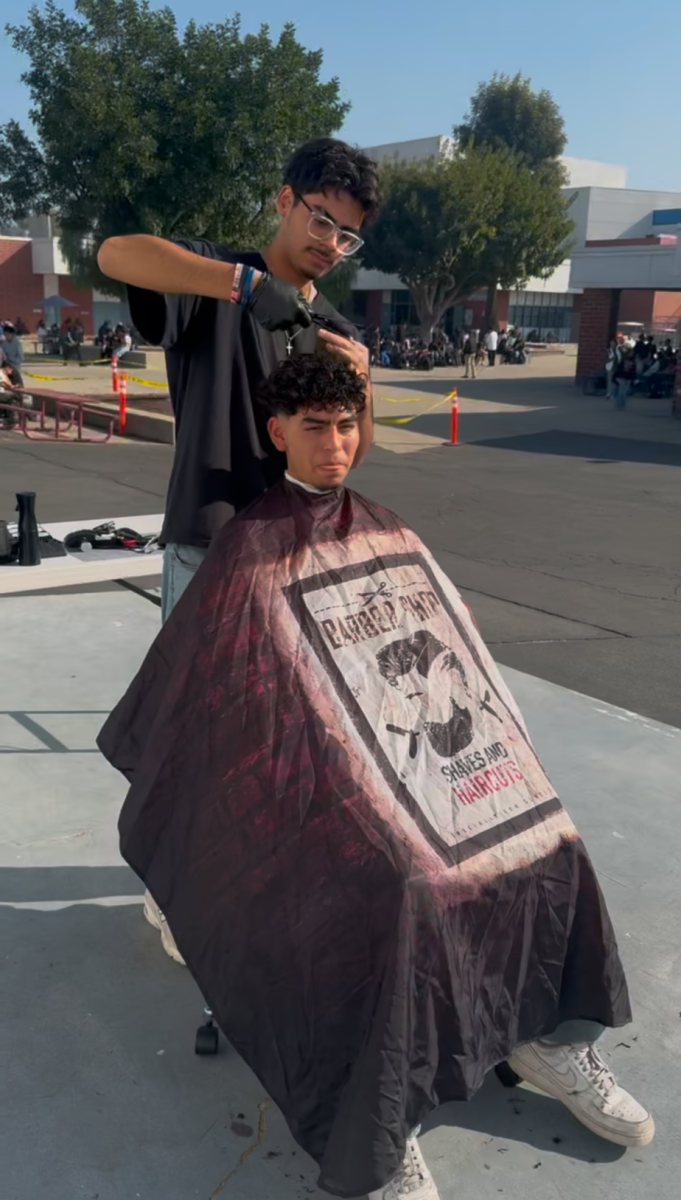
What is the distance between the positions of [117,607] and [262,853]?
4.73m

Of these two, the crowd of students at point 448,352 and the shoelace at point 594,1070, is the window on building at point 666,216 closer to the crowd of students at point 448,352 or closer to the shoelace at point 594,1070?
the crowd of students at point 448,352

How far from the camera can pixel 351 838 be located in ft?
7.00

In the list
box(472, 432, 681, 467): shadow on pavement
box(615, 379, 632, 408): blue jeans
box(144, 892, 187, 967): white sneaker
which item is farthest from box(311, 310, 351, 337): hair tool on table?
box(615, 379, 632, 408): blue jeans

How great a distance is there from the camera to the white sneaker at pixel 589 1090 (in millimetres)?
2385

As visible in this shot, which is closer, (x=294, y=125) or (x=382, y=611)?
(x=382, y=611)

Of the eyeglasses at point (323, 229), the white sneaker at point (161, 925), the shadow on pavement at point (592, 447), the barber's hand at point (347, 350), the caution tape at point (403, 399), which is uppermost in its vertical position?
the eyeglasses at point (323, 229)

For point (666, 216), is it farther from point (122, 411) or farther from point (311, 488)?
point (311, 488)

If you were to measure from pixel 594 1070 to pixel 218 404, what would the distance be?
1832 millimetres

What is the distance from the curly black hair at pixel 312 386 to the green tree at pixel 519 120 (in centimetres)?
6700

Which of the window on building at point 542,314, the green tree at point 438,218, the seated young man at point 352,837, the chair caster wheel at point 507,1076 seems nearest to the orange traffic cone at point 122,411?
the seated young man at point 352,837

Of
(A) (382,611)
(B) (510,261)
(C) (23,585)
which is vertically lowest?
(C) (23,585)

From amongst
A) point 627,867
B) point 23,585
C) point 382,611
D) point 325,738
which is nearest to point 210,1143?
point 325,738

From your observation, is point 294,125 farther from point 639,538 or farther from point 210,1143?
point 210,1143

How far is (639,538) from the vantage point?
1055 cm
